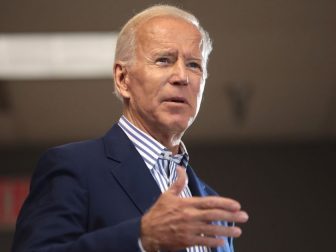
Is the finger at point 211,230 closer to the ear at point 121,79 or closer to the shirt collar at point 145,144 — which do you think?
the shirt collar at point 145,144

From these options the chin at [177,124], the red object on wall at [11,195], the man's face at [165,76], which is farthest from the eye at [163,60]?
the red object on wall at [11,195]

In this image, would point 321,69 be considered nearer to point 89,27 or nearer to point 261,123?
point 261,123

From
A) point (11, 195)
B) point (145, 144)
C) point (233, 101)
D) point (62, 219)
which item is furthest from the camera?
point (11, 195)

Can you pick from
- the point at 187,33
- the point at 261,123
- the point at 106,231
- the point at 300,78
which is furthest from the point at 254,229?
the point at 106,231

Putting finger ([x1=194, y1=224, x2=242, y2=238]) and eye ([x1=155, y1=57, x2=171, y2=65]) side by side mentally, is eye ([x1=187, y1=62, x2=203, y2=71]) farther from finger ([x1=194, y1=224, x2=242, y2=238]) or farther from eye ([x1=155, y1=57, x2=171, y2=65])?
finger ([x1=194, y1=224, x2=242, y2=238])

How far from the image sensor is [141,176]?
4.45 feet

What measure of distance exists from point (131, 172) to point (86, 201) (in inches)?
4.3

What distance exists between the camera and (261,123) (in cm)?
432

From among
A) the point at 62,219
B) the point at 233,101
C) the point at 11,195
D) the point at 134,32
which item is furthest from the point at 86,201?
the point at 11,195

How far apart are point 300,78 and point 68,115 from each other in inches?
47.7

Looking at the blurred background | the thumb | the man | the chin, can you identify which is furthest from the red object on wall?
the thumb

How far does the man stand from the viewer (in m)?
1.14

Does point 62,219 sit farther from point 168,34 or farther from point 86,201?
point 168,34

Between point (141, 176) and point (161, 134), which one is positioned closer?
point (141, 176)
